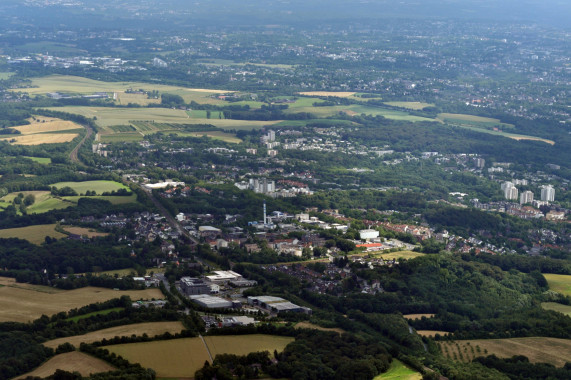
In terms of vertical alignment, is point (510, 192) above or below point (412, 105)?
above

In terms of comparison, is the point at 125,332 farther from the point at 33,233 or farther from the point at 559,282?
the point at 559,282

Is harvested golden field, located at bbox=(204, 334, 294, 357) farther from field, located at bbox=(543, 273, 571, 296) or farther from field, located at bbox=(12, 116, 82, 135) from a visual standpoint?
field, located at bbox=(12, 116, 82, 135)

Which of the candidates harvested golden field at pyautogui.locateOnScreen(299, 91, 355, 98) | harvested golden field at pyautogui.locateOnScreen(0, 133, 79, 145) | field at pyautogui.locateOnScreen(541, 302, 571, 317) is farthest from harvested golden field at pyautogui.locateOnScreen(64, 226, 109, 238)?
harvested golden field at pyautogui.locateOnScreen(299, 91, 355, 98)

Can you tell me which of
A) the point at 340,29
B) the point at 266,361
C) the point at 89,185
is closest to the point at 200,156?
the point at 89,185

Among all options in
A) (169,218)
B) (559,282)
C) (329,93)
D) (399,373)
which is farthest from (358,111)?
(399,373)

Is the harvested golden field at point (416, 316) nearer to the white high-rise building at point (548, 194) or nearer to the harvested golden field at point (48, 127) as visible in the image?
the white high-rise building at point (548, 194)
